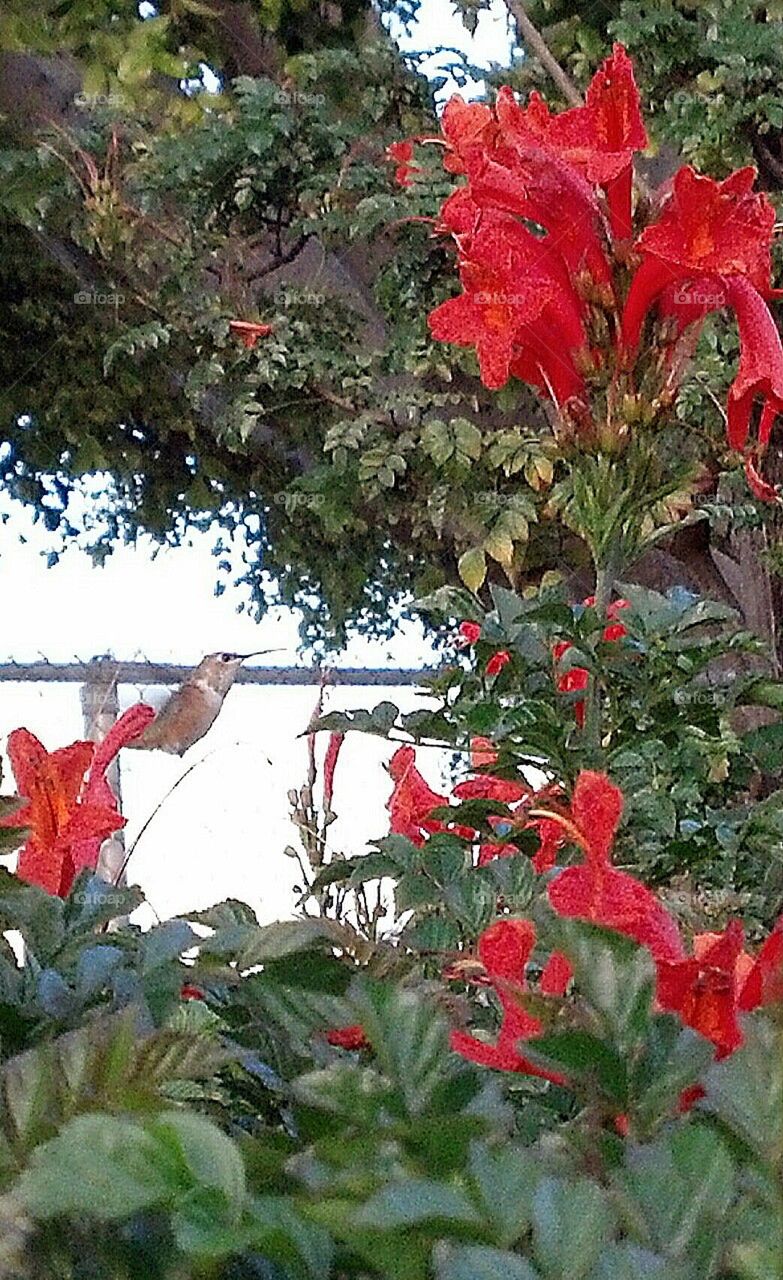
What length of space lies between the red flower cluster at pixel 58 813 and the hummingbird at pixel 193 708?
1.20 metres

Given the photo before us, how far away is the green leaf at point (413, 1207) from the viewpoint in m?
0.11

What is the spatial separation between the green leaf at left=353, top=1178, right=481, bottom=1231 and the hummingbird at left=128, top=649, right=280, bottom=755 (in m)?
1.49

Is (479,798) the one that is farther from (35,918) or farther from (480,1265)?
(480,1265)

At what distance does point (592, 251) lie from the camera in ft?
1.59

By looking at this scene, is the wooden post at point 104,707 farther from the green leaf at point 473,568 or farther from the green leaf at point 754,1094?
the green leaf at point 754,1094

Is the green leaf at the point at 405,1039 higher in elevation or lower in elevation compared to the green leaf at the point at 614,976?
lower

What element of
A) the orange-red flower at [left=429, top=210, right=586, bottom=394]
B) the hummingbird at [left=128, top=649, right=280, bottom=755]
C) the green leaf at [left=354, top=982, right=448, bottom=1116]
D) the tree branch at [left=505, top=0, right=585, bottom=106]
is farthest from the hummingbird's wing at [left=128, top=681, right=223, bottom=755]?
the green leaf at [left=354, top=982, right=448, bottom=1116]

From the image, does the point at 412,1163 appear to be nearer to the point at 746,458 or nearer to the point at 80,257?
the point at 746,458

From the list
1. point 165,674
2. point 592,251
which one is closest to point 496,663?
point 592,251

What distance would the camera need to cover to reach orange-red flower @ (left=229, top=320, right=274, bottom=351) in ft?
4.86

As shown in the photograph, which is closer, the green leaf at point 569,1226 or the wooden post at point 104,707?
the green leaf at point 569,1226

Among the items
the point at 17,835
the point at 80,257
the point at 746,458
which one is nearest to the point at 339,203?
the point at 80,257

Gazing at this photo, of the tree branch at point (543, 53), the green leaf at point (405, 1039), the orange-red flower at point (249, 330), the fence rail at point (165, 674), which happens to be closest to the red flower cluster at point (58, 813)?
the green leaf at point (405, 1039)

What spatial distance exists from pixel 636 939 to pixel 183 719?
146 cm
